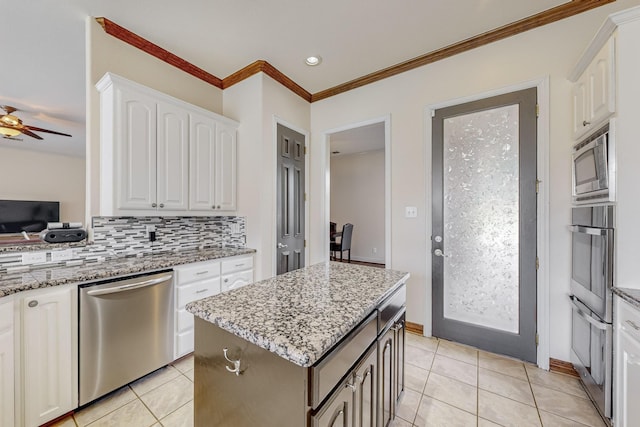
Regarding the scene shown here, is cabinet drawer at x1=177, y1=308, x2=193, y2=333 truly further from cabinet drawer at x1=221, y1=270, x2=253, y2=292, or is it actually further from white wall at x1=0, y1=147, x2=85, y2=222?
white wall at x1=0, y1=147, x2=85, y2=222

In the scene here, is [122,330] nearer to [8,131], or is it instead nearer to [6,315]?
[6,315]

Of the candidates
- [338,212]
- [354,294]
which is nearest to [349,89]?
[354,294]

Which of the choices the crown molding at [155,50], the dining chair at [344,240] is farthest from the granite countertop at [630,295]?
the dining chair at [344,240]

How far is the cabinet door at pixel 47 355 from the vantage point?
4.56 ft

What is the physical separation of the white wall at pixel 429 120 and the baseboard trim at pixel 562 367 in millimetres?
39

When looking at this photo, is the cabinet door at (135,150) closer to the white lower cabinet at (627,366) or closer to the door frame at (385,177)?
the door frame at (385,177)

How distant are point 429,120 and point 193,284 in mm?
2666

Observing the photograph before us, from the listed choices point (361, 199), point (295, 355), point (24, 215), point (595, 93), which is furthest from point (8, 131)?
point (595, 93)

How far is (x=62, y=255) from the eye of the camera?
1.87 metres

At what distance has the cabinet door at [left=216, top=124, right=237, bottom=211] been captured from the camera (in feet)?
8.64

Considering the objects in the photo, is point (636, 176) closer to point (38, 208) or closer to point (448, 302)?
point (448, 302)

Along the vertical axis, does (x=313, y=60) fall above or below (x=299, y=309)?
above

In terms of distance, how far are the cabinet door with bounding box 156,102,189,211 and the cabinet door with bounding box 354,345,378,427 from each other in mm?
2021

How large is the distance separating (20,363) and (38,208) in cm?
604
